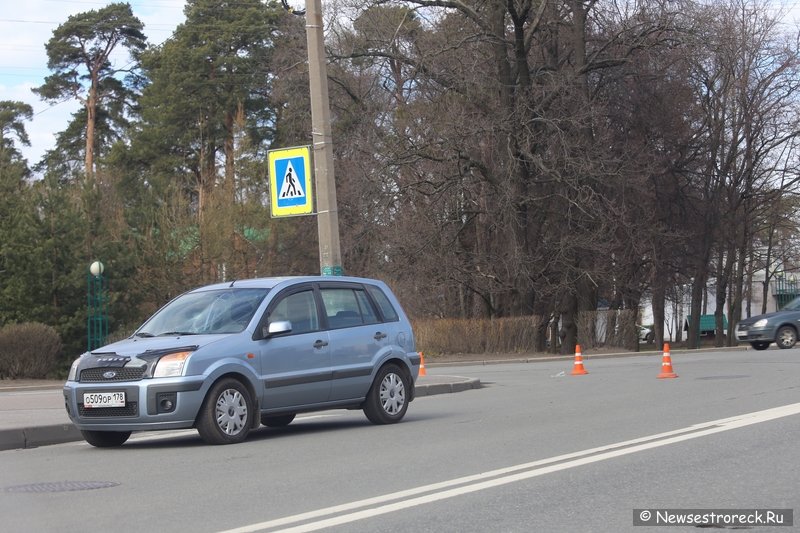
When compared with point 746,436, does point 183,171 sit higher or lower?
higher

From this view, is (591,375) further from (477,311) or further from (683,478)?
(477,311)

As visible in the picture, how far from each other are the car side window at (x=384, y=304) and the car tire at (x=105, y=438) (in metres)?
3.36

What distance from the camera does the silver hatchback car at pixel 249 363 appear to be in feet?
34.6

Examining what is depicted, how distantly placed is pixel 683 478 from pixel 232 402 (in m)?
4.84

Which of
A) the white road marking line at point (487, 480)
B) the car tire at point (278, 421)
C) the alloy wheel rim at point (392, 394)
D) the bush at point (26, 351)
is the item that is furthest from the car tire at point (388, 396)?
the bush at point (26, 351)

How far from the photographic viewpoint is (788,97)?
1752 inches

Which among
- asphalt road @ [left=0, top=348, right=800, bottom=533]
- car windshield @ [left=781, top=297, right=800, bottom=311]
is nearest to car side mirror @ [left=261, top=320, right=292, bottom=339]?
asphalt road @ [left=0, top=348, right=800, bottom=533]

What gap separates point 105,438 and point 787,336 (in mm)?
23317

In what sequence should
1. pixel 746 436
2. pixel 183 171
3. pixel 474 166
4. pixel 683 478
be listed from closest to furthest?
1. pixel 683 478
2. pixel 746 436
3. pixel 474 166
4. pixel 183 171

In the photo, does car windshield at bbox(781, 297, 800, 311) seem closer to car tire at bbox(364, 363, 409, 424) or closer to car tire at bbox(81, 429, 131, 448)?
car tire at bbox(364, 363, 409, 424)

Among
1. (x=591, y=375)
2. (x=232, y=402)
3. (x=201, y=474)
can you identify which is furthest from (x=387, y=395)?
(x=591, y=375)

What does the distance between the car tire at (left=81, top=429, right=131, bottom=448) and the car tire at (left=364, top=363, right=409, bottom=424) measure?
9.28ft

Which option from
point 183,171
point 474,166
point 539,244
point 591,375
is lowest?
point 591,375

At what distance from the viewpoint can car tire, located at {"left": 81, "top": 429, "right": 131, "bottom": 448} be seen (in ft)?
36.9
